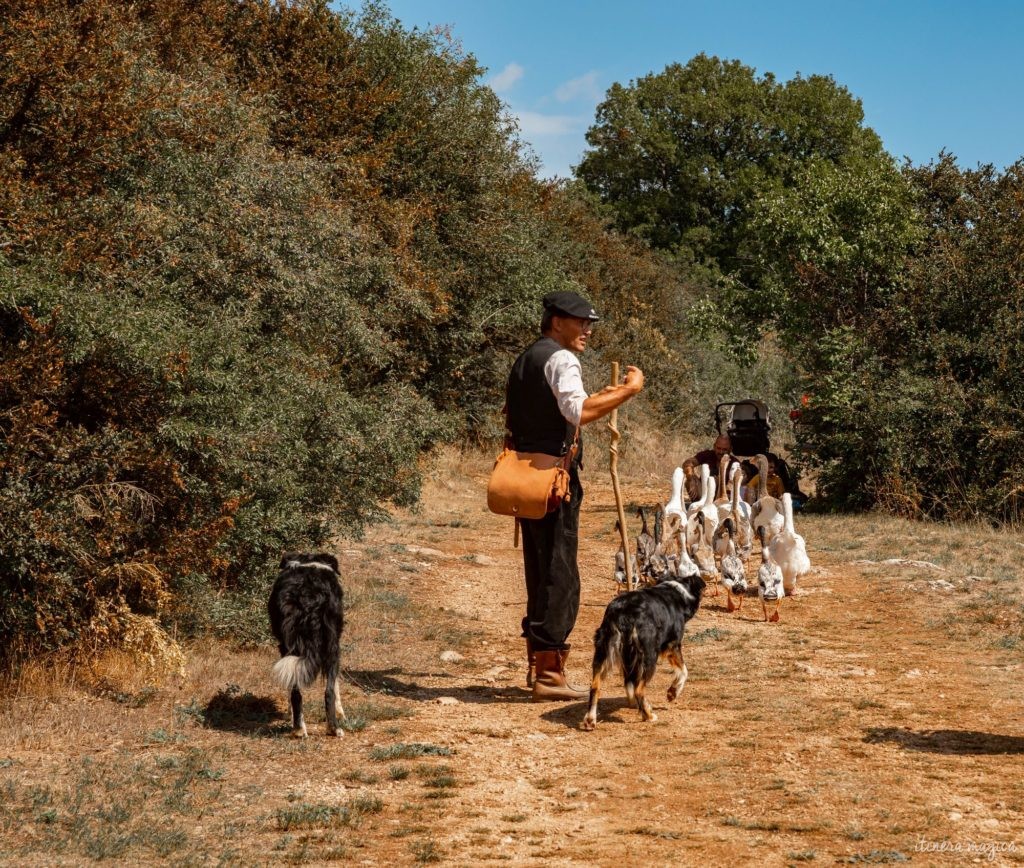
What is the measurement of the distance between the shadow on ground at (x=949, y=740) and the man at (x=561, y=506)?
2.07 meters

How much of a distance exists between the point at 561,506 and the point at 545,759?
1817 mm

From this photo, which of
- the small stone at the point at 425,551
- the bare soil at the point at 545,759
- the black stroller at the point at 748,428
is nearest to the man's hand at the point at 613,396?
the bare soil at the point at 545,759

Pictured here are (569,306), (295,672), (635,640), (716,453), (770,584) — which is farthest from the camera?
A: (716,453)

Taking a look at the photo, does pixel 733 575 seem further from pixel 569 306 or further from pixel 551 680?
pixel 569 306

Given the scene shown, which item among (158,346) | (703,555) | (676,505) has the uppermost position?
(158,346)

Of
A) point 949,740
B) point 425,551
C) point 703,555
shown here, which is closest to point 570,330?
point 949,740

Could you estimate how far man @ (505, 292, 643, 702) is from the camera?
826 centimetres

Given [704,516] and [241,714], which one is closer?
[241,714]

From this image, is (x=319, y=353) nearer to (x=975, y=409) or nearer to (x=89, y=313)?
(x=89, y=313)

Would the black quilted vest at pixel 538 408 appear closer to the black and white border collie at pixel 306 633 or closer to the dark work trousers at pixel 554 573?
the dark work trousers at pixel 554 573

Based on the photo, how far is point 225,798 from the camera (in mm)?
6379

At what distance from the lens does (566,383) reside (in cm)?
797

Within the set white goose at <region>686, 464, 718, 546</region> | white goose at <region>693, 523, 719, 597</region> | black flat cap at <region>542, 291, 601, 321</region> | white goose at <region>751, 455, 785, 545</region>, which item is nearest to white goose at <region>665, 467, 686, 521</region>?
white goose at <region>686, 464, 718, 546</region>

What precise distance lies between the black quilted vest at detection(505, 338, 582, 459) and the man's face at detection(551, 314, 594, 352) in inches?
4.0
